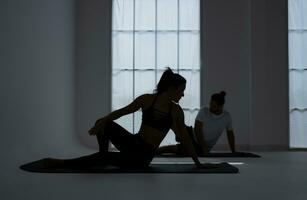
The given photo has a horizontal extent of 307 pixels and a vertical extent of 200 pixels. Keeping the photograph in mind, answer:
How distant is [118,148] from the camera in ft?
10.4

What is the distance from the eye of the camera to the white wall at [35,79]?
3713 mm

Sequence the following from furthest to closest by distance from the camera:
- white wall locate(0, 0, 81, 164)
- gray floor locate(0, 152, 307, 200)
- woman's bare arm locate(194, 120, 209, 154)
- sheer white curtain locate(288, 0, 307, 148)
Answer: sheer white curtain locate(288, 0, 307, 148) → woman's bare arm locate(194, 120, 209, 154) → white wall locate(0, 0, 81, 164) → gray floor locate(0, 152, 307, 200)

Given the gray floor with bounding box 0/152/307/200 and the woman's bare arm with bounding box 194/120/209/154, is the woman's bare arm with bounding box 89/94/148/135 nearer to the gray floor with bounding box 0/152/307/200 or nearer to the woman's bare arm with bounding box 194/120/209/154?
the gray floor with bounding box 0/152/307/200

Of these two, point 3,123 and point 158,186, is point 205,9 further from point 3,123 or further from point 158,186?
point 158,186

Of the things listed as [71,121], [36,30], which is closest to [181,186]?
[36,30]

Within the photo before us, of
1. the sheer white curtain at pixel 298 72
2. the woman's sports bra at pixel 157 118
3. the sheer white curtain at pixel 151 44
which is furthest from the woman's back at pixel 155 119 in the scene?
the sheer white curtain at pixel 298 72

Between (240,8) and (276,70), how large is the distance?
110 centimetres

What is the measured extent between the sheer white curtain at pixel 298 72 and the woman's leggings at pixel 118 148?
425 centimetres

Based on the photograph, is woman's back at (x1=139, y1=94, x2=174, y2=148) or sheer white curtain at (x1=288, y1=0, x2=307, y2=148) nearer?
woman's back at (x1=139, y1=94, x2=174, y2=148)

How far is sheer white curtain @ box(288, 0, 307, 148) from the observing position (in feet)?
22.5

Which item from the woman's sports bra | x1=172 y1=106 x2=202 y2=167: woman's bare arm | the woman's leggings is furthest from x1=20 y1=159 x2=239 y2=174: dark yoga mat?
the woman's sports bra

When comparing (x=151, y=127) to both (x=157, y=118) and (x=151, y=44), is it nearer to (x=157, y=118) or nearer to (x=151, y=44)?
(x=157, y=118)

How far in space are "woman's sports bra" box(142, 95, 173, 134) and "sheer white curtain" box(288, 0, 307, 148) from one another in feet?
13.8

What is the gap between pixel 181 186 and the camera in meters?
2.43
